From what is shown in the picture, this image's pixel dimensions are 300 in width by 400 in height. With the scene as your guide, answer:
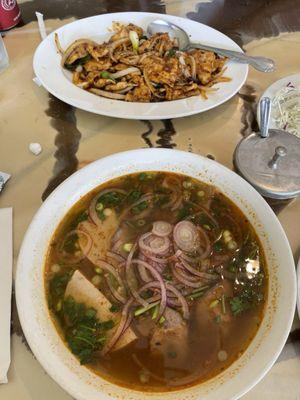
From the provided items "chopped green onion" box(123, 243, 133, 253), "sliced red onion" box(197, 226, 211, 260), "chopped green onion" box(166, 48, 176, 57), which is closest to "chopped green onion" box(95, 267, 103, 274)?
"chopped green onion" box(123, 243, 133, 253)

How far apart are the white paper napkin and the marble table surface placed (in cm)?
4

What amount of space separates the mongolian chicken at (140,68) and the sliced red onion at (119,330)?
1.04 meters

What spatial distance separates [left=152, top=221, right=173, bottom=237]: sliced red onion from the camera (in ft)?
4.50

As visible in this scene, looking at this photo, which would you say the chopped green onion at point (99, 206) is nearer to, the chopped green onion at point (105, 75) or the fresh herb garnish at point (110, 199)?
the fresh herb garnish at point (110, 199)

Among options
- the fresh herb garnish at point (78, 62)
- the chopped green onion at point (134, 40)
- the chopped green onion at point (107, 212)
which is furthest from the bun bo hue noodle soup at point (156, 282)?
the chopped green onion at point (134, 40)

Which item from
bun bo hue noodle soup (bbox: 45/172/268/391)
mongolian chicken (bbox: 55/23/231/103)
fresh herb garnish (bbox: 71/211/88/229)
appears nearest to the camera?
bun bo hue noodle soup (bbox: 45/172/268/391)

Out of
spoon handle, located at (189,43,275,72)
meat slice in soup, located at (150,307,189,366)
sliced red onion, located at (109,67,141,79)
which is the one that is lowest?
meat slice in soup, located at (150,307,189,366)

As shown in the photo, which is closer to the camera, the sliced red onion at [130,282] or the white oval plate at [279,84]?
the sliced red onion at [130,282]

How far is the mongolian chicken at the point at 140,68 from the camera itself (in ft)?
6.19

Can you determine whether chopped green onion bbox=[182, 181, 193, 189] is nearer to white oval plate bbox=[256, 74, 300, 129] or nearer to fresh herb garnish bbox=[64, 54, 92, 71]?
white oval plate bbox=[256, 74, 300, 129]

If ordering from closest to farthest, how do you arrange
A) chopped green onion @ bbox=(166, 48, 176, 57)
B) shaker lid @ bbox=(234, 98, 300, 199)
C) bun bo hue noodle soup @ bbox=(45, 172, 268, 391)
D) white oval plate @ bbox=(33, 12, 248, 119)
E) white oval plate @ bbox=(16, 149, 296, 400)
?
white oval plate @ bbox=(16, 149, 296, 400), bun bo hue noodle soup @ bbox=(45, 172, 268, 391), shaker lid @ bbox=(234, 98, 300, 199), white oval plate @ bbox=(33, 12, 248, 119), chopped green onion @ bbox=(166, 48, 176, 57)

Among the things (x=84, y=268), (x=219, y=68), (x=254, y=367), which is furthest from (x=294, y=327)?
(x=219, y=68)

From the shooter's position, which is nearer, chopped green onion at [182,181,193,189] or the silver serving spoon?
chopped green onion at [182,181,193,189]

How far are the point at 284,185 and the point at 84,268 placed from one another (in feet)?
2.74
